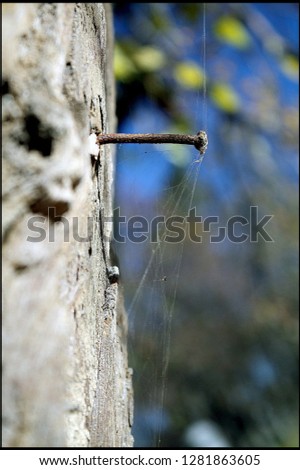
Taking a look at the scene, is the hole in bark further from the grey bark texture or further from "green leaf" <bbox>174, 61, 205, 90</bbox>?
"green leaf" <bbox>174, 61, 205, 90</bbox>

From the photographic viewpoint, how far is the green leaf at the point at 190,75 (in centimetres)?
155

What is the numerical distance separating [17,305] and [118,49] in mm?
1158

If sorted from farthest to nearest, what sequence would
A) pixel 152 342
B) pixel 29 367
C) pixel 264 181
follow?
pixel 264 181 → pixel 152 342 → pixel 29 367

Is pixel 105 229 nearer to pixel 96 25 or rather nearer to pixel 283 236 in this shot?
pixel 96 25

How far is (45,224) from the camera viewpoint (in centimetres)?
41

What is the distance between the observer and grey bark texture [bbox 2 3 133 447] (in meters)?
0.38

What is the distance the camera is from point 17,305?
0.38 metres

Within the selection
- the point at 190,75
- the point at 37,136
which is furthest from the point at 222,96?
the point at 37,136

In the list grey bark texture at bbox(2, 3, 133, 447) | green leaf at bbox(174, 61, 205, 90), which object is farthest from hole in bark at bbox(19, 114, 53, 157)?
green leaf at bbox(174, 61, 205, 90)

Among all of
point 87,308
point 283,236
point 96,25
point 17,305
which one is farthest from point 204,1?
point 283,236

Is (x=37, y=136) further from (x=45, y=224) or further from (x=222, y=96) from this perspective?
(x=222, y=96)

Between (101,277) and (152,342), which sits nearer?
(101,277)

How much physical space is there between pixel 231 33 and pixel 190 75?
0.46 ft

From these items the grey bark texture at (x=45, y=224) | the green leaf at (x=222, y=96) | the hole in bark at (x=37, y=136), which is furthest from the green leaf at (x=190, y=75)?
the hole in bark at (x=37, y=136)
